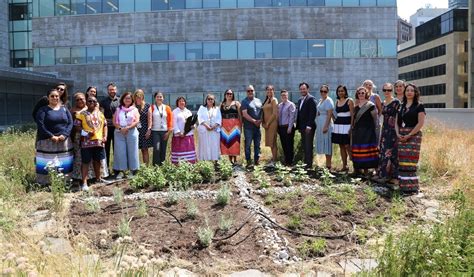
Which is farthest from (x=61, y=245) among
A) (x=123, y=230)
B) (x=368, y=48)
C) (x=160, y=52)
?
(x=368, y=48)

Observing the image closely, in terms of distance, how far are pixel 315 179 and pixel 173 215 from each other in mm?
3130

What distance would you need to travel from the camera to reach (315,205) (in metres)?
6.50

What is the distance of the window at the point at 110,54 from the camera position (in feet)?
118

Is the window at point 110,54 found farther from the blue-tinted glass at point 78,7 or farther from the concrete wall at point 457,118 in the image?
the concrete wall at point 457,118

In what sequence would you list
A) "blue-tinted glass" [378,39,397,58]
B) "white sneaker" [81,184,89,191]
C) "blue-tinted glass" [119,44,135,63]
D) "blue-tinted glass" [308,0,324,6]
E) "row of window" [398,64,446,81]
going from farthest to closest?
"row of window" [398,64,446,81]
"blue-tinted glass" [119,44,135,63]
"blue-tinted glass" [378,39,397,58]
"blue-tinted glass" [308,0,324,6]
"white sneaker" [81,184,89,191]

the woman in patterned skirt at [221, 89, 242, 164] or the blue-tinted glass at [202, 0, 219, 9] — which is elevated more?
the blue-tinted glass at [202, 0, 219, 9]

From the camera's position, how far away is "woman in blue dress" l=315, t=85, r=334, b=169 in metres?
9.54

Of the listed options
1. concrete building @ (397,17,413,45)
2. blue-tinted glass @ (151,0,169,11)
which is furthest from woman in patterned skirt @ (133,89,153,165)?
concrete building @ (397,17,413,45)

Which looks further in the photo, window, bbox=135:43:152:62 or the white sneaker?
window, bbox=135:43:152:62

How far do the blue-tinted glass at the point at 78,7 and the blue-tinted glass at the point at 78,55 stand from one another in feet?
9.57

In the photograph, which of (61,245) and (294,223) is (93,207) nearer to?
(61,245)

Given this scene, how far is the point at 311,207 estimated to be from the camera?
6402 mm

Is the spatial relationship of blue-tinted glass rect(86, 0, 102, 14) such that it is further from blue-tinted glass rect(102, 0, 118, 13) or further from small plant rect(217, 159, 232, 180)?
small plant rect(217, 159, 232, 180)

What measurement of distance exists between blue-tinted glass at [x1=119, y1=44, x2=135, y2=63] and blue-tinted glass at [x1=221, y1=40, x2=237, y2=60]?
7.40 metres
